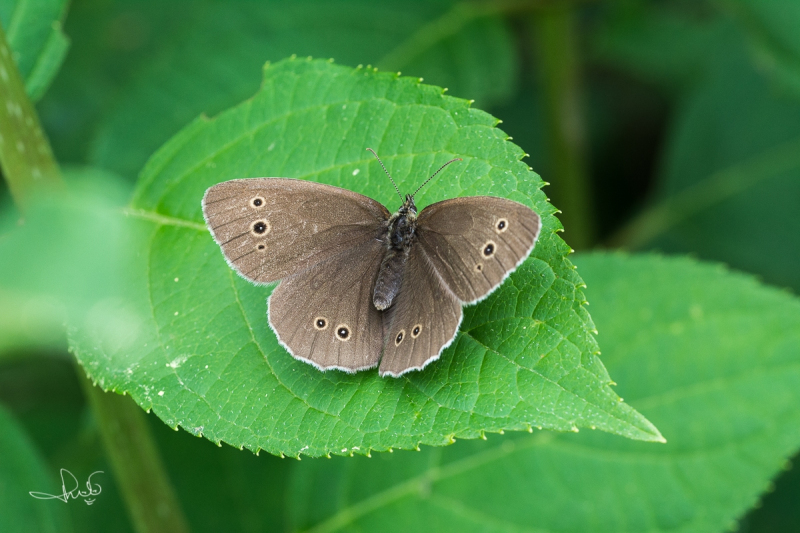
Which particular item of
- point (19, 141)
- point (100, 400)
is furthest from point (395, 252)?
point (19, 141)

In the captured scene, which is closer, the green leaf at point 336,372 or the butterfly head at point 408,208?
the green leaf at point 336,372

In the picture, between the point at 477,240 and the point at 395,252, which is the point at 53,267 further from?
the point at 395,252

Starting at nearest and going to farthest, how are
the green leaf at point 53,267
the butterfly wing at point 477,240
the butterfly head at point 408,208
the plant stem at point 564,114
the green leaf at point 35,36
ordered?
the green leaf at point 53,267, the butterfly wing at point 477,240, the butterfly head at point 408,208, the green leaf at point 35,36, the plant stem at point 564,114

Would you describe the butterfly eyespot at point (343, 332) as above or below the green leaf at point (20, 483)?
above

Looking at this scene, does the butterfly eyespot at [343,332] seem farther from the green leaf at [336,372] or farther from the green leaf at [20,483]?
the green leaf at [20,483]

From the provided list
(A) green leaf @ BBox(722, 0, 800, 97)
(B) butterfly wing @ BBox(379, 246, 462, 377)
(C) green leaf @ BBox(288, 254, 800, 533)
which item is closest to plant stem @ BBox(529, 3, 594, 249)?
(A) green leaf @ BBox(722, 0, 800, 97)

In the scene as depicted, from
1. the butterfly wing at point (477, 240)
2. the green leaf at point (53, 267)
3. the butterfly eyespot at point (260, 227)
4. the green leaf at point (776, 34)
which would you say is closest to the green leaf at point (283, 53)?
the green leaf at point (776, 34)

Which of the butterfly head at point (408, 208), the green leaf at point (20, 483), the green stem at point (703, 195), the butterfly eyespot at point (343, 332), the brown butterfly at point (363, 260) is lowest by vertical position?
the green leaf at point (20, 483)
